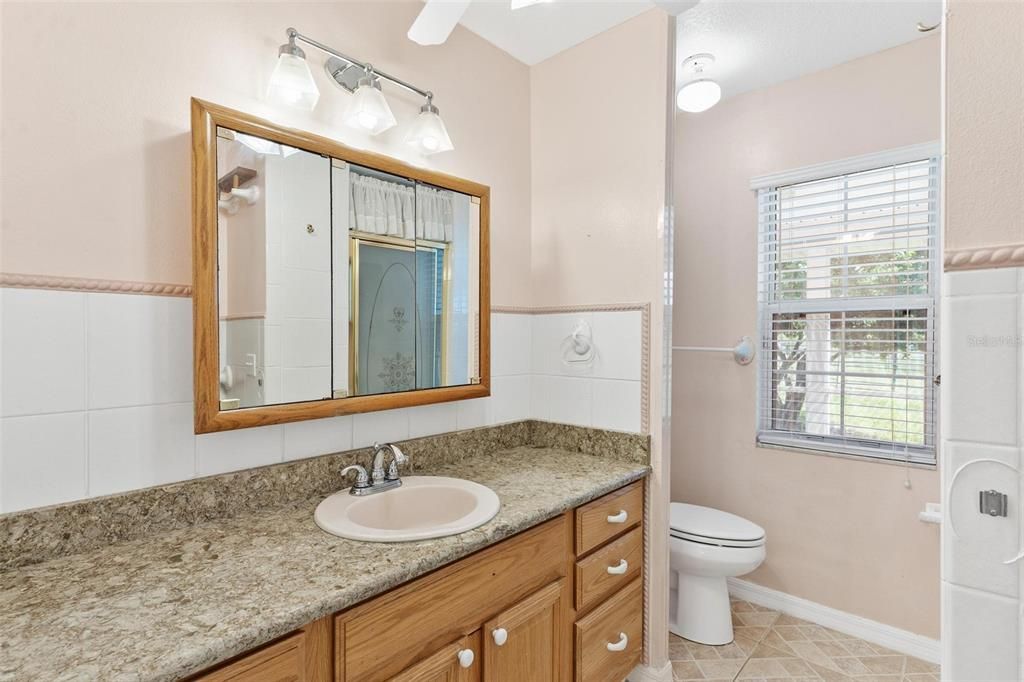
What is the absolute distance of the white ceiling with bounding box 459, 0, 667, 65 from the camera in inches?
68.0

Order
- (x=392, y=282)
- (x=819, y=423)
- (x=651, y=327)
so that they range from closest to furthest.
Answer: (x=392, y=282)
(x=651, y=327)
(x=819, y=423)

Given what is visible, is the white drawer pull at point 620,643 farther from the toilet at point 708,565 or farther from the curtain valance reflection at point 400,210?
the curtain valance reflection at point 400,210

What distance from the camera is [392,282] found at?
1.53m

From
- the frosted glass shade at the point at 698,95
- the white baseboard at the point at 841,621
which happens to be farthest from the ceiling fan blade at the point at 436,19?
the white baseboard at the point at 841,621

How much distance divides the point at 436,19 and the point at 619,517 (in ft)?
5.09

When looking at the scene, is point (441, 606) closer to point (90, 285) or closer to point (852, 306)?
point (90, 285)

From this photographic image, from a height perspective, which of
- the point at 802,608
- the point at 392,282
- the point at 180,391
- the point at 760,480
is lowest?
the point at 802,608

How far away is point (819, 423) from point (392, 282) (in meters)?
1.97

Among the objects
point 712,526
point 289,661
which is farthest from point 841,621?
point 289,661

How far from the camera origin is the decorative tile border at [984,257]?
2.34 feet

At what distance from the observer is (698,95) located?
6.63 feet

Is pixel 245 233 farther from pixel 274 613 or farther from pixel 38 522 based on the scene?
pixel 274 613

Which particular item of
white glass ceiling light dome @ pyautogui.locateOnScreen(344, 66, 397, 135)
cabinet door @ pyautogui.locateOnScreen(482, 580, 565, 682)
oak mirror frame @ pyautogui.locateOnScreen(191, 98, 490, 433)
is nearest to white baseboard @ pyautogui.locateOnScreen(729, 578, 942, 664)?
cabinet door @ pyautogui.locateOnScreen(482, 580, 565, 682)

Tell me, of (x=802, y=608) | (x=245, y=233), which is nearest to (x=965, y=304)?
(x=245, y=233)
